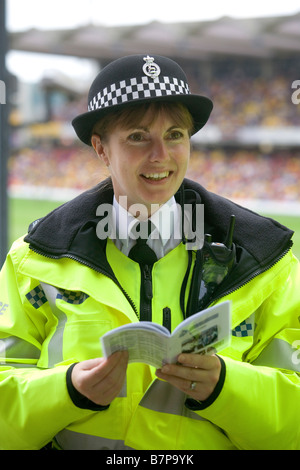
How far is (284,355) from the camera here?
111cm

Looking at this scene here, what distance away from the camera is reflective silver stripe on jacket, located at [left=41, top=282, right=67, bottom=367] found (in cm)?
113

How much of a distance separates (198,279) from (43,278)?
30 cm

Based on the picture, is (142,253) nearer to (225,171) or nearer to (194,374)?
(194,374)

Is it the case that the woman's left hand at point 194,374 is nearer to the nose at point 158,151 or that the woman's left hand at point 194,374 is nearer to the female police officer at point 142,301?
the female police officer at point 142,301

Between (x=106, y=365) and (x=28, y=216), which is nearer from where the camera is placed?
(x=106, y=365)

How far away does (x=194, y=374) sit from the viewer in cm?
94

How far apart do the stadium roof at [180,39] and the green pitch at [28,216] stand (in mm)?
3506

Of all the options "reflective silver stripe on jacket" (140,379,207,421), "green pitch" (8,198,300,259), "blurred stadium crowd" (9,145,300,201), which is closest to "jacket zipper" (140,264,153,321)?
"reflective silver stripe on jacket" (140,379,207,421)

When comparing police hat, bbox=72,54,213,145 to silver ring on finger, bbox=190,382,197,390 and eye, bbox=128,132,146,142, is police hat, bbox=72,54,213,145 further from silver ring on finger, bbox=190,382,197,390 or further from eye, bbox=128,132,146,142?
silver ring on finger, bbox=190,382,197,390

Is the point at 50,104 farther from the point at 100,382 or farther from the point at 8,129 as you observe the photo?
the point at 100,382

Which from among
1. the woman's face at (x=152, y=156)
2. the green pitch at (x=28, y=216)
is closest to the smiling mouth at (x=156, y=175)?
the woman's face at (x=152, y=156)

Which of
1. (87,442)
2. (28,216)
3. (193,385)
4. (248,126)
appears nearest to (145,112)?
(193,385)

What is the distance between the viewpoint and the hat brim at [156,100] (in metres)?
1.07

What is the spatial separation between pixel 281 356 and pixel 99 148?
0.56 metres
